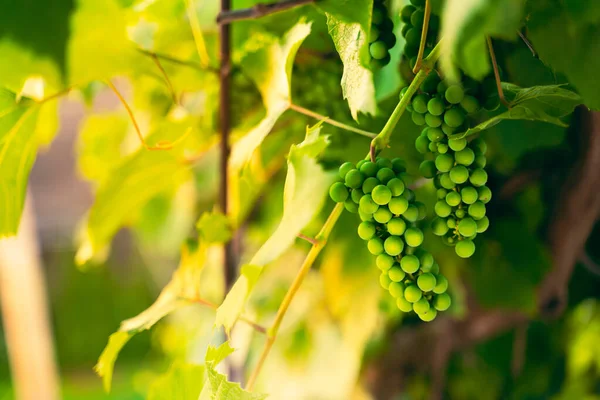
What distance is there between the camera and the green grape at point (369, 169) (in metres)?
0.20

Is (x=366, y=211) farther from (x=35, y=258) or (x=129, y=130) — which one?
(x=35, y=258)

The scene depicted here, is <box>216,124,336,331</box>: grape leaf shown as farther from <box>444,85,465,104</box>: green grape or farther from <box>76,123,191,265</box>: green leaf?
<box>76,123,191,265</box>: green leaf

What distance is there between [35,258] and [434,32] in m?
1.00

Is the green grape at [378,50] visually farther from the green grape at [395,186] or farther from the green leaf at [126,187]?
the green leaf at [126,187]

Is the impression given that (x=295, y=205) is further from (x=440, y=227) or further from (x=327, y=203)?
(x=327, y=203)

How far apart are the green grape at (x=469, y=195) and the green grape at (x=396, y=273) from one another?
0.03 m

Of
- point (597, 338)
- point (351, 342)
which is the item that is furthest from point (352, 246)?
point (597, 338)

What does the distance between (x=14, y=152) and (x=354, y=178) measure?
187mm

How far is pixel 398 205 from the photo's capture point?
0.63 ft

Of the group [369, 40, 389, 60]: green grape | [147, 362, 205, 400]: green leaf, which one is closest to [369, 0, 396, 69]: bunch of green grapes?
[369, 40, 389, 60]: green grape

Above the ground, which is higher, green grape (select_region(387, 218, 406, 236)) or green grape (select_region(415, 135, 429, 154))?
green grape (select_region(415, 135, 429, 154))

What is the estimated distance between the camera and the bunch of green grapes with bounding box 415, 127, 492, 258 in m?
0.20

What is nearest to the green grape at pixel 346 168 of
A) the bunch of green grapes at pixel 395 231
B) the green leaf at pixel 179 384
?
the bunch of green grapes at pixel 395 231

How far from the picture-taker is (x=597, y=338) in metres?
0.58
